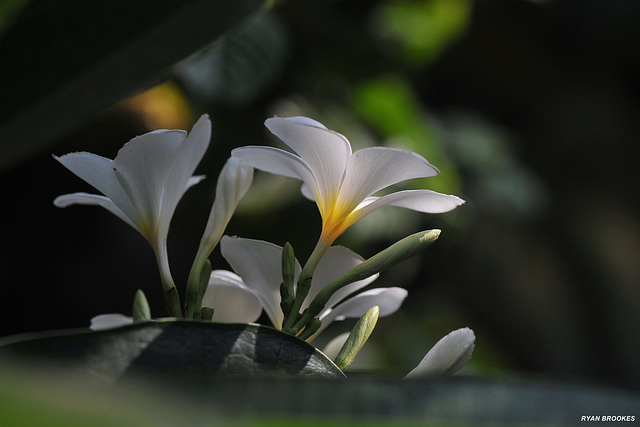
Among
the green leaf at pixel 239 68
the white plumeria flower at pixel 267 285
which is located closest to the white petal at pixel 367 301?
the white plumeria flower at pixel 267 285

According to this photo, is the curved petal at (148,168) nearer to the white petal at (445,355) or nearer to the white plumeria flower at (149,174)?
the white plumeria flower at (149,174)

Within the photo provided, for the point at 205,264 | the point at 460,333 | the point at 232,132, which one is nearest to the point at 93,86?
the point at 205,264

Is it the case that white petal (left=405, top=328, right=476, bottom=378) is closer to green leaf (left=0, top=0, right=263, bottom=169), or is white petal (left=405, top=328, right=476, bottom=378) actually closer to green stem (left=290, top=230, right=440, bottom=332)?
green stem (left=290, top=230, right=440, bottom=332)

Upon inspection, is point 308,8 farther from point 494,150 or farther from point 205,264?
point 205,264

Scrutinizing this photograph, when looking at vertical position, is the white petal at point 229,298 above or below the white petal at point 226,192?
below

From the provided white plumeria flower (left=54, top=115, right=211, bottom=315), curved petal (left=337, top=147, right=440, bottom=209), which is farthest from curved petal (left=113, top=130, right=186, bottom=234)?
curved petal (left=337, top=147, right=440, bottom=209)

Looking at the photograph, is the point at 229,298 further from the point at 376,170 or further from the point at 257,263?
the point at 376,170

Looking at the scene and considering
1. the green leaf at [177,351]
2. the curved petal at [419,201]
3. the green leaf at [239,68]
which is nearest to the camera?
the green leaf at [177,351]

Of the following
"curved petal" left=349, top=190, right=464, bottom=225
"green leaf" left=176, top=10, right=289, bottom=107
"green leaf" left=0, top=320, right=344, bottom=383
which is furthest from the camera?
"green leaf" left=176, top=10, right=289, bottom=107
